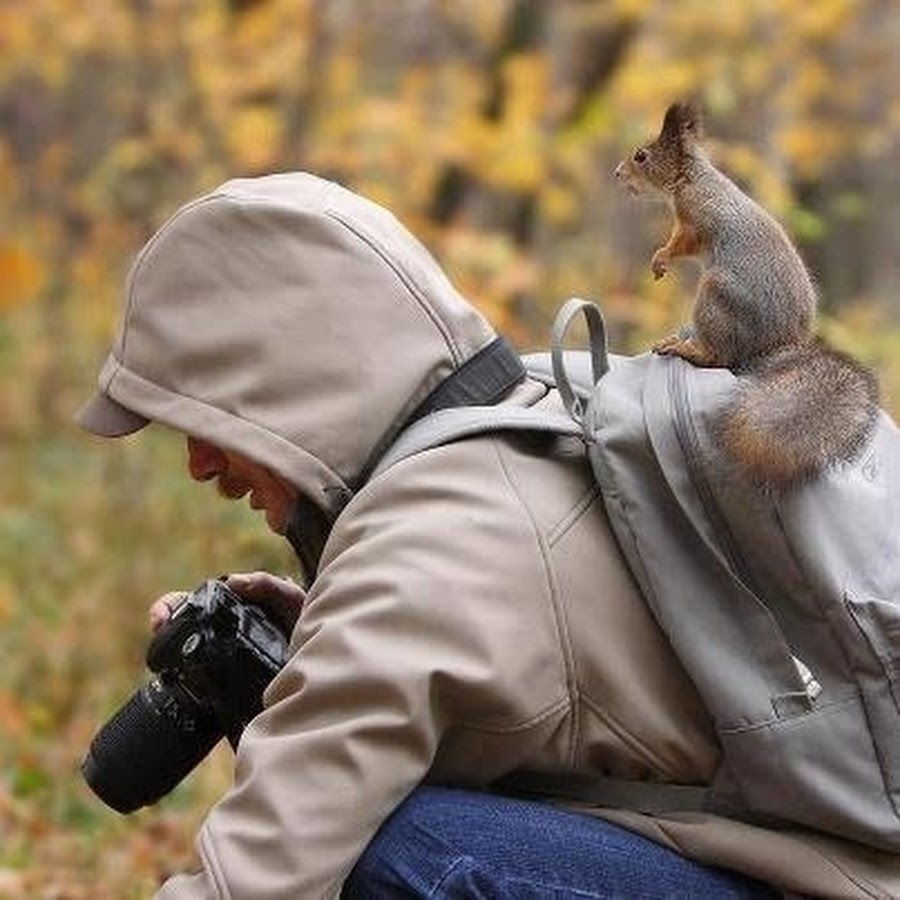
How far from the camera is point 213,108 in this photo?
8.58 m

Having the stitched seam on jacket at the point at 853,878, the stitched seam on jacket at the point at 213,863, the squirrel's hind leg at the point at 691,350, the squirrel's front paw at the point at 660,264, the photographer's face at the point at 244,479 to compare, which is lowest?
the stitched seam on jacket at the point at 853,878

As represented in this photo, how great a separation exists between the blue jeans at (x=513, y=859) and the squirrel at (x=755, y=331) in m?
0.52

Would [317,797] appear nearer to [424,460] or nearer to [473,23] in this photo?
[424,460]

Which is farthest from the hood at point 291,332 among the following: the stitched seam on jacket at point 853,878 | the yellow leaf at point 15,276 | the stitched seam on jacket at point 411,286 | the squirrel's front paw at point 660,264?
the yellow leaf at point 15,276

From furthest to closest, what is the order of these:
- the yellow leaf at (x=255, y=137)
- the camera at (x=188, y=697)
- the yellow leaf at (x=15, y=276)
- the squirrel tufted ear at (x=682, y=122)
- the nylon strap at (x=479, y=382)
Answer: the yellow leaf at (x=15, y=276) → the yellow leaf at (x=255, y=137) → the camera at (x=188, y=697) → the squirrel tufted ear at (x=682, y=122) → the nylon strap at (x=479, y=382)

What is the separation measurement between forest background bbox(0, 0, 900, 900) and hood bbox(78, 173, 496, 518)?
60.3 inches

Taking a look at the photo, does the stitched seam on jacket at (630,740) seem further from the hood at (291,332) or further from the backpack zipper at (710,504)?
the hood at (291,332)

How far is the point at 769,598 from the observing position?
260 centimetres

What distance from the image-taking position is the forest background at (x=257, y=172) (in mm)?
5883

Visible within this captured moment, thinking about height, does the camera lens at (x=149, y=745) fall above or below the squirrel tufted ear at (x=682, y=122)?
below

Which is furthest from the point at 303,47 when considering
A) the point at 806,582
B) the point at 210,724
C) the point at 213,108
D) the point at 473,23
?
the point at 806,582

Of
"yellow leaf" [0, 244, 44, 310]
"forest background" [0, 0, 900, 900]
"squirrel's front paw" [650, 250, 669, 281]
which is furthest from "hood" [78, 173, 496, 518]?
"yellow leaf" [0, 244, 44, 310]

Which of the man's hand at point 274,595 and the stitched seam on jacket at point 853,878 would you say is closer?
the stitched seam on jacket at point 853,878

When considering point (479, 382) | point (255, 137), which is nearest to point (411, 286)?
point (479, 382)
